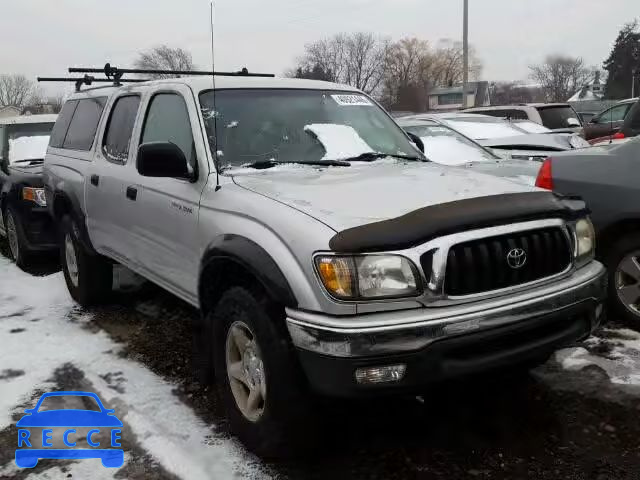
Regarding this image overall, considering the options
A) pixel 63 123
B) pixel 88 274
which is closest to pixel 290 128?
pixel 88 274

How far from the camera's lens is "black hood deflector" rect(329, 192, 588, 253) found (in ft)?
8.18

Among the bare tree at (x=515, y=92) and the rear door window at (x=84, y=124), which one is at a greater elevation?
the bare tree at (x=515, y=92)

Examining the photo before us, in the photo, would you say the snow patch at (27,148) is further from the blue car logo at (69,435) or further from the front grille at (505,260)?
the front grille at (505,260)

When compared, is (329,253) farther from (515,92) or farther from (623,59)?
(515,92)

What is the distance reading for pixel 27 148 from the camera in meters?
8.02

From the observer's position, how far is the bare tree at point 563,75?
8625 centimetres

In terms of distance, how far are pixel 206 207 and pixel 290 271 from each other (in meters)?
0.95

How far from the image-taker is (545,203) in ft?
9.59

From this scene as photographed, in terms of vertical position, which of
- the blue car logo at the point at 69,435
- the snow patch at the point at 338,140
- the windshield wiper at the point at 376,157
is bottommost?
the blue car logo at the point at 69,435

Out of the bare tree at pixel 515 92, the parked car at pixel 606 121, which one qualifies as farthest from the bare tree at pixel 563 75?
the parked car at pixel 606 121

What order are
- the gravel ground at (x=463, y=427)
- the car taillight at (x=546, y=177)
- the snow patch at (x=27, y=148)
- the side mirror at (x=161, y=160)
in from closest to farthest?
the gravel ground at (x=463, y=427) < the side mirror at (x=161, y=160) < the car taillight at (x=546, y=177) < the snow patch at (x=27, y=148)

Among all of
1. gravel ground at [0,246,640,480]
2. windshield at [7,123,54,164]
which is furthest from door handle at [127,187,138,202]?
windshield at [7,123,54,164]

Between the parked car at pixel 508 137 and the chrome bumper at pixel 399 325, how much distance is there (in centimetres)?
505

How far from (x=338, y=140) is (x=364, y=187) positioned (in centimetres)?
93
